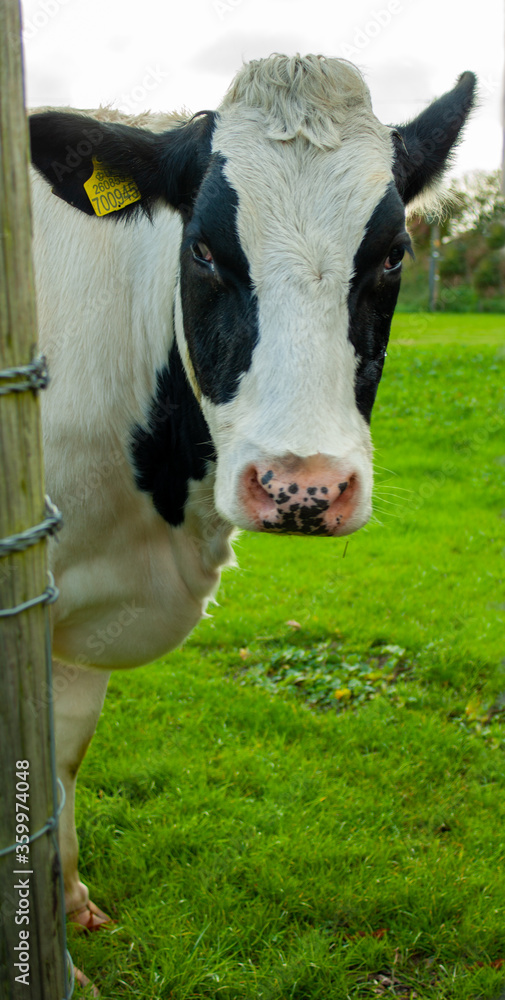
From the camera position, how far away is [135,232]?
2889 mm

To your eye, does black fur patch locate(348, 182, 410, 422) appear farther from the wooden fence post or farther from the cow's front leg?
the cow's front leg

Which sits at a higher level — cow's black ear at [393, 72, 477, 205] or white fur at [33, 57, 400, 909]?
cow's black ear at [393, 72, 477, 205]

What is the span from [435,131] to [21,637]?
7.77 ft

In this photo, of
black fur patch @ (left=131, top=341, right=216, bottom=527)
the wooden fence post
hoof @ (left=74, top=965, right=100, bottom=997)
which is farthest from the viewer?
black fur patch @ (left=131, top=341, right=216, bottom=527)

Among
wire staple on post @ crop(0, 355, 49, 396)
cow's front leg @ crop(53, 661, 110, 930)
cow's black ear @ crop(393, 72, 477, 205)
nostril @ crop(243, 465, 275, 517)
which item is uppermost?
cow's black ear @ crop(393, 72, 477, 205)

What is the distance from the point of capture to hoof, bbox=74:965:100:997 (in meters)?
2.74

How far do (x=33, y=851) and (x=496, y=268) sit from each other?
32.3 meters

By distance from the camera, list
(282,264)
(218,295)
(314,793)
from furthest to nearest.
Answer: (314,793) < (218,295) < (282,264)

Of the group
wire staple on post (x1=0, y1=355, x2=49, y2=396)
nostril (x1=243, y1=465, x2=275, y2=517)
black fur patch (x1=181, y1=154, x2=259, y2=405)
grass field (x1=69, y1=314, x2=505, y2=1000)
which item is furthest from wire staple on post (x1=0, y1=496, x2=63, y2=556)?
grass field (x1=69, y1=314, x2=505, y2=1000)

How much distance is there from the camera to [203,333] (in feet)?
8.09

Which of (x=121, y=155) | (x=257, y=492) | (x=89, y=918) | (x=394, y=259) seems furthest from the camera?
(x=89, y=918)

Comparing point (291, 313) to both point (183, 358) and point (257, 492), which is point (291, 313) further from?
point (183, 358)

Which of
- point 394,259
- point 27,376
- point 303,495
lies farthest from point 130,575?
point 27,376

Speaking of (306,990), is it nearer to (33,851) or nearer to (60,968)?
(60,968)
